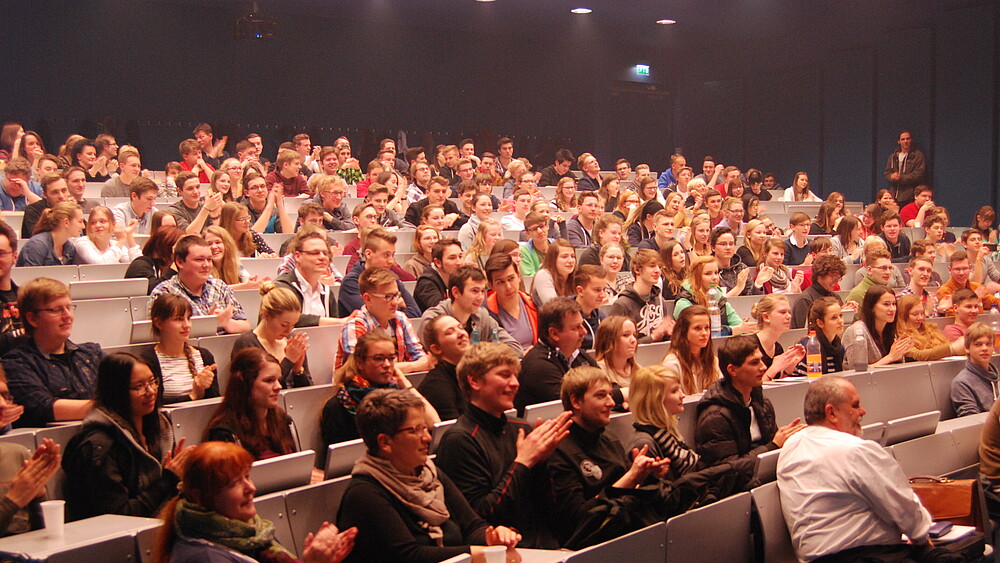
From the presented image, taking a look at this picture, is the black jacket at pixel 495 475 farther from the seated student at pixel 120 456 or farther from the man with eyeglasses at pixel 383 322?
the man with eyeglasses at pixel 383 322

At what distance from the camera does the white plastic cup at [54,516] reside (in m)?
2.33

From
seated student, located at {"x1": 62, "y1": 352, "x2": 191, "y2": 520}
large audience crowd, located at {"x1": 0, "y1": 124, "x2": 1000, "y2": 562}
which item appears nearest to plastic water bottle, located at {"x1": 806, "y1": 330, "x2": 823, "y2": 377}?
large audience crowd, located at {"x1": 0, "y1": 124, "x2": 1000, "y2": 562}

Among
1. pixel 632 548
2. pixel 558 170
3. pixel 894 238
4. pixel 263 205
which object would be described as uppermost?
pixel 558 170

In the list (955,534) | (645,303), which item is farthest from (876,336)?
(955,534)

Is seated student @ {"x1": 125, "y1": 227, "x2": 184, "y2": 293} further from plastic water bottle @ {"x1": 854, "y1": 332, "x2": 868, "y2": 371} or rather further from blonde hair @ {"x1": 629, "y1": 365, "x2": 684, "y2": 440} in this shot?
plastic water bottle @ {"x1": 854, "y1": 332, "x2": 868, "y2": 371}

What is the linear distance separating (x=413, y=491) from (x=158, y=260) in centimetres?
265

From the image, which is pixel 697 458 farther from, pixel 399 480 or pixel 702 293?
pixel 702 293

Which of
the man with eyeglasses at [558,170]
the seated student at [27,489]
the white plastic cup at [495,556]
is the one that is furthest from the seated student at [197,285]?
the man with eyeglasses at [558,170]

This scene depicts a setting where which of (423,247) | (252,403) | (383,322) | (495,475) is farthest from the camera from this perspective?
(423,247)

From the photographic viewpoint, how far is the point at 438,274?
5168 millimetres

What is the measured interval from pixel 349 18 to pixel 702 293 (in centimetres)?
906

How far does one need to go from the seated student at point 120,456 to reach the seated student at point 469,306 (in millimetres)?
1530

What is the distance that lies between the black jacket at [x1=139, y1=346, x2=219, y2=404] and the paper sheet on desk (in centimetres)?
254

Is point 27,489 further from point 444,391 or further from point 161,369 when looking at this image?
point 444,391
